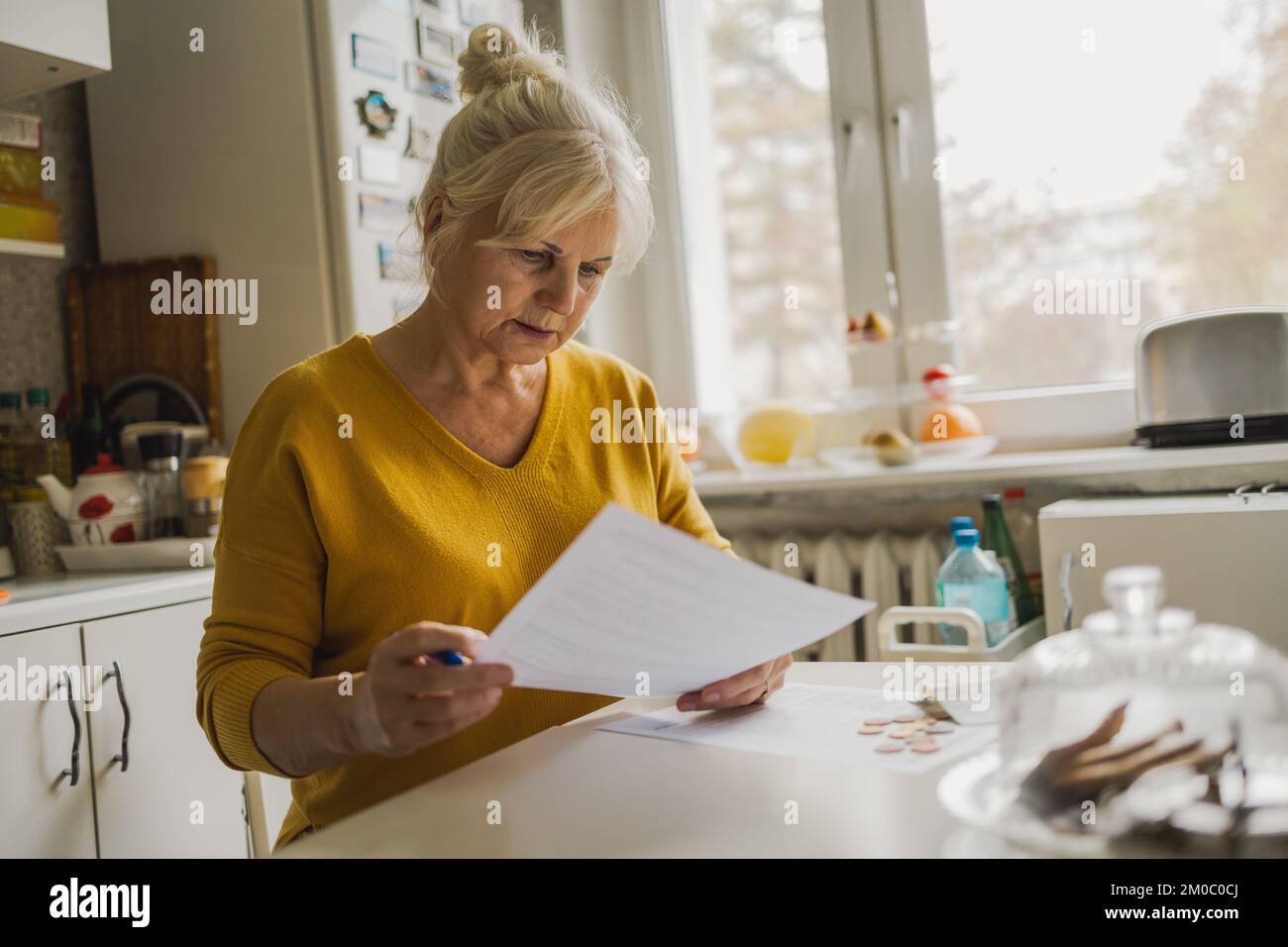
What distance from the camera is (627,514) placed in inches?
22.5

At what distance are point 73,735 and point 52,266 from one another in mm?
1028

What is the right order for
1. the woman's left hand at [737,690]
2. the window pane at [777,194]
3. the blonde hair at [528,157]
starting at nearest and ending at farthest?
the woman's left hand at [737,690] < the blonde hair at [528,157] < the window pane at [777,194]

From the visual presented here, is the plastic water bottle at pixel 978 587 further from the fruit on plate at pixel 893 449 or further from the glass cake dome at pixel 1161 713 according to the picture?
the glass cake dome at pixel 1161 713

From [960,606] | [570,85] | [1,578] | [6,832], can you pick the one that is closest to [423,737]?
[570,85]

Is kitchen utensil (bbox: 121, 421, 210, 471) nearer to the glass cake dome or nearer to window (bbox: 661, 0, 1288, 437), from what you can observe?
window (bbox: 661, 0, 1288, 437)

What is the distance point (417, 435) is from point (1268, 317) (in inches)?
46.4

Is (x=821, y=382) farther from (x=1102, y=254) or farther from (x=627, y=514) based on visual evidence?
(x=627, y=514)

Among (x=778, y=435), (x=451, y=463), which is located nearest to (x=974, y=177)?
(x=778, y=435)

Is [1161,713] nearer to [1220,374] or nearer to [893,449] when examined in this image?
[1220,374]

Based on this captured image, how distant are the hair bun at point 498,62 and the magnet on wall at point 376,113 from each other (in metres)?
0.83

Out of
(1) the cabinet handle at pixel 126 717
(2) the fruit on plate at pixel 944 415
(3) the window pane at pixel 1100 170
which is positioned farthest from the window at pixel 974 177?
(1) the cabinet handle at pixel 126 717

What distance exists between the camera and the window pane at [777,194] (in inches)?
85.1

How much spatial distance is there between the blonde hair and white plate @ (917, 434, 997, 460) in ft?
3.04

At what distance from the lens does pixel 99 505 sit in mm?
1774
